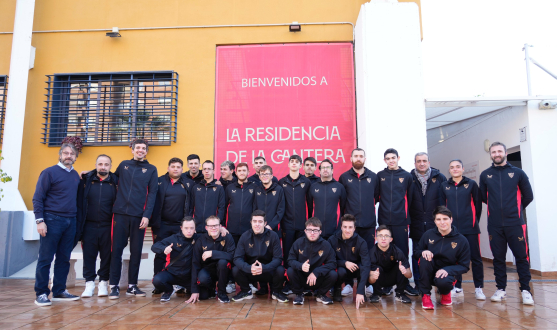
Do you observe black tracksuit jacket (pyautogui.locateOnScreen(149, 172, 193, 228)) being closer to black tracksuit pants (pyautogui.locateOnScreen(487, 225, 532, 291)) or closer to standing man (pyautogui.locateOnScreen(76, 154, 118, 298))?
standing man (pyautogui.locateOnScreen(76, 154, 118, 298))

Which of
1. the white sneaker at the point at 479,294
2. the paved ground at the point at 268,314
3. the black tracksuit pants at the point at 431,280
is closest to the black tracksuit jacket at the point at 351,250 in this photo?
the paved ground at the point at 268,314

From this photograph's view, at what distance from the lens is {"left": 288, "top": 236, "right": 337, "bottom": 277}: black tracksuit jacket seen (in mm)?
4164

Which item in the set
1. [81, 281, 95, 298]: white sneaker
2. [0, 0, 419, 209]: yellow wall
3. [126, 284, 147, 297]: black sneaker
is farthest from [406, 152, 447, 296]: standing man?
[81, 281, 95, 298]: white sneaker

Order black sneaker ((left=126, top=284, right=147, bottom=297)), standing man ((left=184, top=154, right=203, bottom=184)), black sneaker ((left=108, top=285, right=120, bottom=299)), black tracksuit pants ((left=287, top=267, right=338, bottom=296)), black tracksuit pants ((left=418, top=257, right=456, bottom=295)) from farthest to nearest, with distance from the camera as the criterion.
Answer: standing man ((left=184, top=154, right=203, bottom=184)) < black sneaker ((left=126, top=284, right=147, bottom=297)) < black sneaker ((left=108, top=285, right=120, bottom=299)) < black tracksuit pants ((left=287, top=267, right=338, bottom=296)) < black tracksuit pants ((left=418, top=257, right=456, bottom=295))

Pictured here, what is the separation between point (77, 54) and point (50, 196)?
12.9ft

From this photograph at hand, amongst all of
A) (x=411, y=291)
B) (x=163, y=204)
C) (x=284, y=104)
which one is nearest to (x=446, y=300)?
(x=411, y=291)

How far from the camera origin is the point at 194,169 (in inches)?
200

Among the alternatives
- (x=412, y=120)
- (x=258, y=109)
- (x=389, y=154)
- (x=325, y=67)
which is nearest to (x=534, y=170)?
(x=412, y=120)

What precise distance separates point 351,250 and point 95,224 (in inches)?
117

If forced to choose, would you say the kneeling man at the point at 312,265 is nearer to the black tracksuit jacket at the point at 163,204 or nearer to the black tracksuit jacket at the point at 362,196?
the black tracksuit jacket at the point at 362,196

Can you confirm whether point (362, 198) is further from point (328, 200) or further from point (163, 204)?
point (163, 204)

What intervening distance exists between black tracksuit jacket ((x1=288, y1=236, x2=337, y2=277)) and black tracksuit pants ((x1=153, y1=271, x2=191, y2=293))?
1.26m

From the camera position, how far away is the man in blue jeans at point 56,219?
4.04 metres

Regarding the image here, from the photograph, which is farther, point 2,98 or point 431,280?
point 2,98
